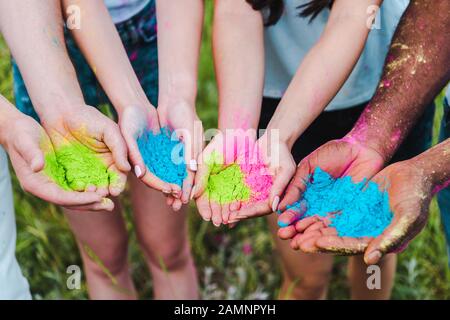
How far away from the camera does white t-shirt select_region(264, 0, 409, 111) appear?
1.59 metres

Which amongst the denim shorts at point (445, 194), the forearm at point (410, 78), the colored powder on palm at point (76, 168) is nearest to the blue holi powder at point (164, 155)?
the colored powder on palm at point (76, 168)

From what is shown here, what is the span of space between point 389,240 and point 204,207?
47 centimetres

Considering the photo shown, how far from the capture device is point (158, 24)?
5.22 feet

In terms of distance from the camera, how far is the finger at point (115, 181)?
1.37 meters

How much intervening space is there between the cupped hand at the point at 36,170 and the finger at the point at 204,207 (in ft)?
0.79

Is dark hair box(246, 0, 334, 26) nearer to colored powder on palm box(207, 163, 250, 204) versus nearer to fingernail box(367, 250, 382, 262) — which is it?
colored powder on palm box(207, 163, 250, 204)

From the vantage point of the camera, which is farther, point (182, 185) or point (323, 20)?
point (323, 20)

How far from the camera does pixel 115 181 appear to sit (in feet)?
4.56

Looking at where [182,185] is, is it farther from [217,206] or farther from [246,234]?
[246,234]

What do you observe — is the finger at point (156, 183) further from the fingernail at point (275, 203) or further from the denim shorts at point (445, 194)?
the denim shorts at point (445, 194)
